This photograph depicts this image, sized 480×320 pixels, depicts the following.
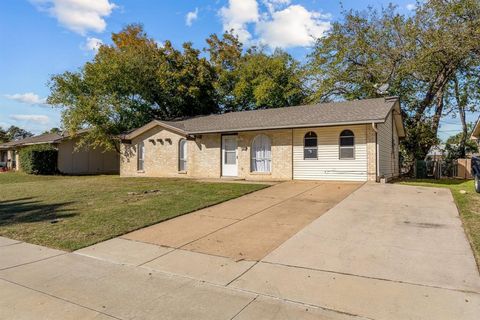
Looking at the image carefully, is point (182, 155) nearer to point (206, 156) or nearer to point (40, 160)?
point (206, 156)

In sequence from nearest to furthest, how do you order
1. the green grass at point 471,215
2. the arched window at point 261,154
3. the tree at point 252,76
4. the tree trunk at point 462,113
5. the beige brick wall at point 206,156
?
1. the green grass at point 471,215
2. the arched window at point 261,154
3. the beige brick wall at point 206,156
4. the tree trunk at point 462,113
5. the tree at point 252,76

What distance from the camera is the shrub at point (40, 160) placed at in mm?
25703

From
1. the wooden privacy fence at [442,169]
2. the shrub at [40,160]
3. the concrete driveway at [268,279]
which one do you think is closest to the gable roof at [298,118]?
the wooden privacy fence at [442,169]

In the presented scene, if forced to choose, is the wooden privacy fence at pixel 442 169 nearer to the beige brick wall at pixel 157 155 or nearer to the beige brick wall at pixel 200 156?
the beige brick wall at pixel 200 156

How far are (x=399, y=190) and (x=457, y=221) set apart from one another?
461cm

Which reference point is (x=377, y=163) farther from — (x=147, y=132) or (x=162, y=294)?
(x=147, y=132)

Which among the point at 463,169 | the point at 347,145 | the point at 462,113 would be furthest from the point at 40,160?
the point at 462,113

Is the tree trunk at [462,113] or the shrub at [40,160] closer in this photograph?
the tree trunk at [462,113]

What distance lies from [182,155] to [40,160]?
44.8ft

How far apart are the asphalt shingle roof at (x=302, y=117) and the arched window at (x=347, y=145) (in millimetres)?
821

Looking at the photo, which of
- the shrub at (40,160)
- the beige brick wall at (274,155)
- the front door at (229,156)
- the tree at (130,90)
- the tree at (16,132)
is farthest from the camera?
the tree at (16,132)

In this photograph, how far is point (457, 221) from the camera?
7008 millimetres

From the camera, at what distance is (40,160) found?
25812 mm

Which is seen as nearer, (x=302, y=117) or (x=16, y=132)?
(x=302, y=117)
